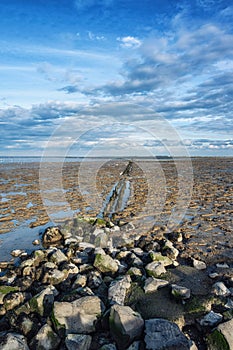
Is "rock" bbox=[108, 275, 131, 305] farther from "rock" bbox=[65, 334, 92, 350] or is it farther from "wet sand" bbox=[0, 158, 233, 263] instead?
"wet sand" bbox=[0, 158, 233, 263]

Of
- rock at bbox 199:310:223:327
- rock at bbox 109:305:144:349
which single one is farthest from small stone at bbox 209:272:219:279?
rock at bbox 109:305:144:349

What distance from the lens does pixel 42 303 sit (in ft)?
18.3

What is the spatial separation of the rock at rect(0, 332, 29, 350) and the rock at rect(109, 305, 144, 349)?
1465 millimetres

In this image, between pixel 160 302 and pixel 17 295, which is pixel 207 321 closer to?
pixel 160 302

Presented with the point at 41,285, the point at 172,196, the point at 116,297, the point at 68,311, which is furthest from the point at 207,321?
the point at 172,196

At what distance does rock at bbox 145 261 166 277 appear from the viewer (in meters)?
6.79

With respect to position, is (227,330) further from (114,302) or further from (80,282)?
(80,282)

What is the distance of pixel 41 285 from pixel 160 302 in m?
2.87

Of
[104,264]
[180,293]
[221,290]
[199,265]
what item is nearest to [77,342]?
[180,293]

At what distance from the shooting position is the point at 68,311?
4.99 m

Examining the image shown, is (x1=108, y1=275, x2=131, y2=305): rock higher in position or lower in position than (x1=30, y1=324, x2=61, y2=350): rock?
higher

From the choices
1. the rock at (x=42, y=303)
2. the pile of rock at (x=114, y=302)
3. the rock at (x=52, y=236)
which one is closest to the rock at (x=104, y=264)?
the pile of rock at (x=114, y=302)

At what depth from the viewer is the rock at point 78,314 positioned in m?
4.81

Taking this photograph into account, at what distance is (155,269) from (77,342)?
294 cm
